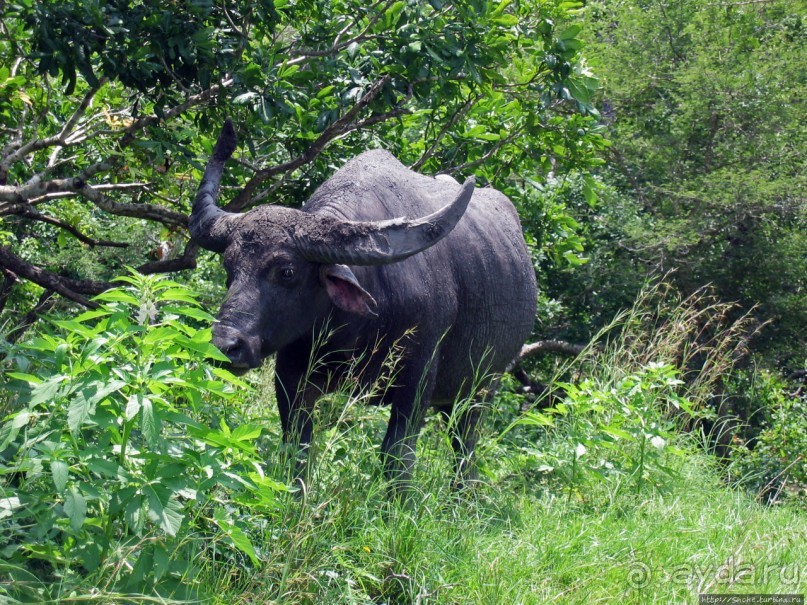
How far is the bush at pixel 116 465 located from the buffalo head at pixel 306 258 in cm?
103

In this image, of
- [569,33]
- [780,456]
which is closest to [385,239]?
[569,33]

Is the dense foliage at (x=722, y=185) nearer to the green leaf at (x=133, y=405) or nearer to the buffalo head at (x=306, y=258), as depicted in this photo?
the buffalo head at (x=306, y=258)

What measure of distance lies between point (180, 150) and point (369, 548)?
2.63 meters

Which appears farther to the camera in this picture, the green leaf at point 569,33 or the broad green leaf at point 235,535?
the green leaf at point 569,33

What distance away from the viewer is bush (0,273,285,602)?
10.9ft

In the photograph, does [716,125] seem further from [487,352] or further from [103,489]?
[103,489]

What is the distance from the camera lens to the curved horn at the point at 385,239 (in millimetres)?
4930

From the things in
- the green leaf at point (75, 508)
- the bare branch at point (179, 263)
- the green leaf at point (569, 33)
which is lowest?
the bare branch at point (179, 263)

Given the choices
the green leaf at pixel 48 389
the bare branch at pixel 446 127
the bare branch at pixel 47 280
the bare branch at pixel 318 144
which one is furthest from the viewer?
the bare branch at pixel 446 127

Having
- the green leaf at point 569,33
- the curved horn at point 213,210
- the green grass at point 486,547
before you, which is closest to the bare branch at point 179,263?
A: the curved horn at point 213,210

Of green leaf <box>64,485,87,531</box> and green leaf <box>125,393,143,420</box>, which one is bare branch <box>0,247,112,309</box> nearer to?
green leaf <box>125,393,143,420</box>

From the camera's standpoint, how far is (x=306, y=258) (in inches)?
197

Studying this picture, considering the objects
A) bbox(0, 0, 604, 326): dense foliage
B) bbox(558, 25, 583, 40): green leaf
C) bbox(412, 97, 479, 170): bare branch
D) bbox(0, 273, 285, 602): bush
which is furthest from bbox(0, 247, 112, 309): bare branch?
bbox(558, 25, 583, 40): green leaf

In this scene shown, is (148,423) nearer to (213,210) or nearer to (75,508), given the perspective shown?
(75,508)
